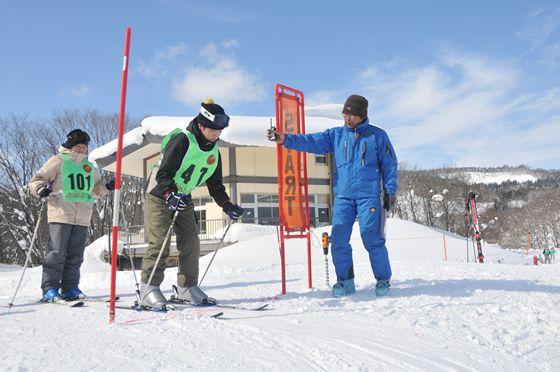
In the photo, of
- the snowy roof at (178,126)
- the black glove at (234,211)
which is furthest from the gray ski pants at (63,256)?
the snowy roof at (178,126)

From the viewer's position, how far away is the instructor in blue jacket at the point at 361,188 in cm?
400

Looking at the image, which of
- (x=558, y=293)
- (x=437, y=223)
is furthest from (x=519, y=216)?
(x=558, y=293)

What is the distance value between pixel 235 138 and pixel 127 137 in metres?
5.66

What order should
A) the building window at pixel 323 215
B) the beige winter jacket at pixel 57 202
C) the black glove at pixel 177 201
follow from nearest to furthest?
the black glove at pixel 177 201, the beige winter jacket at pixel 57 202, the building window at pixel 323 215

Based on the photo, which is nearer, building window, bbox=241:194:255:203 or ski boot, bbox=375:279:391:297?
ski boot, bbox=375:279:391:297

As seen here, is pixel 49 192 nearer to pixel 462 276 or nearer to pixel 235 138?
pixel 462 276

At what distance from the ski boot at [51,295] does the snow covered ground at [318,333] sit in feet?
0.83

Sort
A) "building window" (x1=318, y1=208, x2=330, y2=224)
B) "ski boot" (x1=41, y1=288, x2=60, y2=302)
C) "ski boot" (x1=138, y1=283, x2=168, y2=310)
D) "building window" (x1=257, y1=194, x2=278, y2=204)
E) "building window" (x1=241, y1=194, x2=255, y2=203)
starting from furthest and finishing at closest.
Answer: "building window" (x1=318, y1=208, x2=330, y2=224) < "building window" (x1=257, y1=194, x2=278, y2=204) < "building window" (x1=241, y1=194, x2=255, y2=203) < "ski boot" (x1=41, y1=288, x2=60, y2=302) < "ski boot" (x1=138, y1=283, x2=168, y2=310)

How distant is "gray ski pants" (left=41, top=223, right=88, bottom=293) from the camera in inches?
171

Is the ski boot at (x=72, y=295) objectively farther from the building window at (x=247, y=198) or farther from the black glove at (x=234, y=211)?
the building window at (x=247, y=198)

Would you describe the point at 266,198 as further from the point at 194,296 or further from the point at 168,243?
the point at 168,243

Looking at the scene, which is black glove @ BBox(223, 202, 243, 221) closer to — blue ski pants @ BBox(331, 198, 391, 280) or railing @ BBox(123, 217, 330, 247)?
blue ski pants @ BBox(331, 198, 391, 280)

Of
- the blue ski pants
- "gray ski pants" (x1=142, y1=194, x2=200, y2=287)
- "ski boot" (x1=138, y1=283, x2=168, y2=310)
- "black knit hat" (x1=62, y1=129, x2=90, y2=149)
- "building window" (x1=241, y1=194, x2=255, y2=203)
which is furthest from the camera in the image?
"building window" (x1=241, y1=194, x2=255, y2=203)

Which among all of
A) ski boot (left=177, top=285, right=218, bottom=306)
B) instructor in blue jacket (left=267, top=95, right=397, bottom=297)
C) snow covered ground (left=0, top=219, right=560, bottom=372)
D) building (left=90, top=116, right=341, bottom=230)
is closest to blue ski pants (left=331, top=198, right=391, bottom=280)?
instructor in blue jacket (left=267, top=95, right=397, bottom=297)
